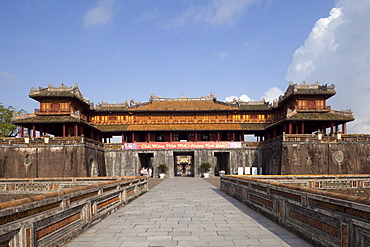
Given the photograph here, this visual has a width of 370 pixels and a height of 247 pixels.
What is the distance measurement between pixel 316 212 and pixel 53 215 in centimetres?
549

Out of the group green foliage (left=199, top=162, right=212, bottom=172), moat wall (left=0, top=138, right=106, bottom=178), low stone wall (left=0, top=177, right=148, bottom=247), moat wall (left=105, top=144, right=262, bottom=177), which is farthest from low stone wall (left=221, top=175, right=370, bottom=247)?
moat wall (left=105, top=144, right=262, bottom=177)

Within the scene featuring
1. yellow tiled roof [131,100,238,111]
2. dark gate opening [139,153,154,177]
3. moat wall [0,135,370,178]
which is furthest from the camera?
yellow tiled roof [131,100,238,111]

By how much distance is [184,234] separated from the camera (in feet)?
22.4

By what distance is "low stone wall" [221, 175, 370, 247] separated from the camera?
4406 mm

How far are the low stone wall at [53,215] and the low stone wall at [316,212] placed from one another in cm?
534

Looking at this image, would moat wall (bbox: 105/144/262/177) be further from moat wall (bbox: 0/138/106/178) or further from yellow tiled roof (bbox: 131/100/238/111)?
yellow tiled roof (bbox: 131/100/238/111)

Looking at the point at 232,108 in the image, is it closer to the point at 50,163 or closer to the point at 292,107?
the point at 292,107

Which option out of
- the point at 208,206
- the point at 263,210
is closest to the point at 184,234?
the point at 263,210

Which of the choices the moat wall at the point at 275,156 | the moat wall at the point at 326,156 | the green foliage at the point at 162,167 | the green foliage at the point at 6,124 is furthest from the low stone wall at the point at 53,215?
the green foliage at the point at 6,124

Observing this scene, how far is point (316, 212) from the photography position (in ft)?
18.8

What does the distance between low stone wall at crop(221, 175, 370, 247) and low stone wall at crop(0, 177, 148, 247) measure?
534 cm

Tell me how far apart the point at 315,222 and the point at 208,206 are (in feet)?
19.9

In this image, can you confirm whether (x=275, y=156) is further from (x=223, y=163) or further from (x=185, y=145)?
(x=185, y=145)

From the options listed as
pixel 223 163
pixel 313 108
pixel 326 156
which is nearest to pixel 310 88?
pixel 313 108
